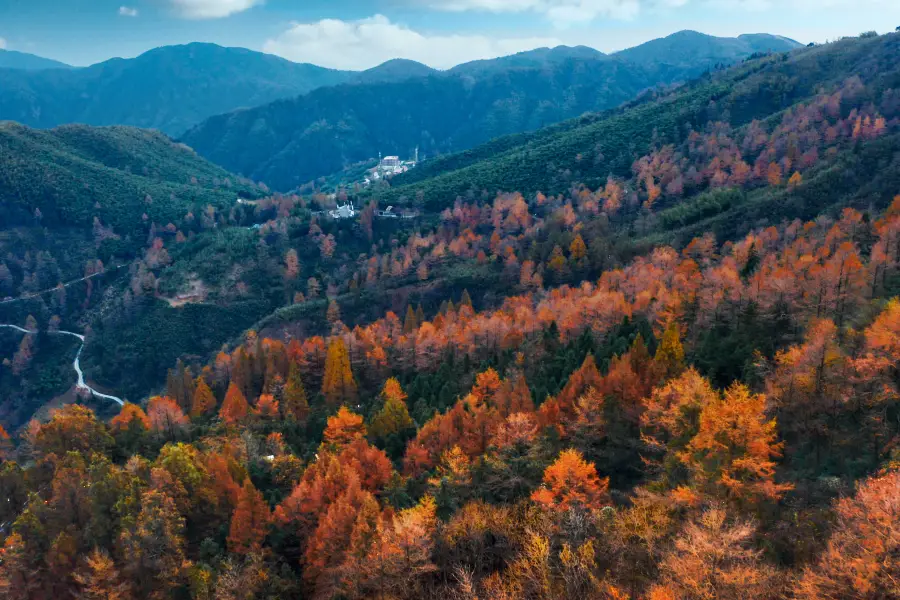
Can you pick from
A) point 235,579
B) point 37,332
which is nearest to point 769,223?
point 235,579

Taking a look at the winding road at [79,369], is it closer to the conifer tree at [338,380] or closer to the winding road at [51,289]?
the winding road at [51,289]

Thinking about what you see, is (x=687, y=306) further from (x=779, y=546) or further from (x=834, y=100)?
(x=834, y=100)

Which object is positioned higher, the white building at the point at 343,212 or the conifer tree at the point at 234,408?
the white building at the point at 343,212

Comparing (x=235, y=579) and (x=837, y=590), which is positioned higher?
(x=837, y=590)

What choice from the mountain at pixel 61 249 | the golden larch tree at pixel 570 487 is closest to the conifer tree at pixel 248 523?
the golden larch tree at pixel 570 487

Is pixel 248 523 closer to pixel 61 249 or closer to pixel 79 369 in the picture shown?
pixel 79 369

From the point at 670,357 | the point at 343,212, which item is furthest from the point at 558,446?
the point at 343,212

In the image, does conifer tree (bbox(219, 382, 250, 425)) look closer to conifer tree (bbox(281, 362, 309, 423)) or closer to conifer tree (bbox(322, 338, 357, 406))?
conifer tree (bbox(281, 362, 309, 423))

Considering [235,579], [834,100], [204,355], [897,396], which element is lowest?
[204,355]
